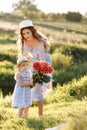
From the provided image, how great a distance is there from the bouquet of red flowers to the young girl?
0.40 feet

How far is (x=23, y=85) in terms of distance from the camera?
791 centimetres

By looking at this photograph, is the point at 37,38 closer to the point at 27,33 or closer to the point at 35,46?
the point at 35,46

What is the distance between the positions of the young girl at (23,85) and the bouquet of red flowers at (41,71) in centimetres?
12

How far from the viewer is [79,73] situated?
53.0ft

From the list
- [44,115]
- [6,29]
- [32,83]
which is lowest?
[6,29]

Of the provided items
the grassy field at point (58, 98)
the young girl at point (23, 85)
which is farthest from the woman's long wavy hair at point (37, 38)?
the grassy field at point (58, 98)

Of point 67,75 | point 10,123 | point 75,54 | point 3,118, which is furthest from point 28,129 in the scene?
point 75,54

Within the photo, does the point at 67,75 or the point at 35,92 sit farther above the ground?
the point at 35,92

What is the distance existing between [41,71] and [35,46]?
0.66 metres

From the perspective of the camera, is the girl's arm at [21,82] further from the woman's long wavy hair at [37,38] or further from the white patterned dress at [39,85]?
the woman's long wavy hair at [37,38]

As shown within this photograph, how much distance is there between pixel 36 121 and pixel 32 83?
652mm

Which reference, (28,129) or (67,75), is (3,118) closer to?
(28,129)

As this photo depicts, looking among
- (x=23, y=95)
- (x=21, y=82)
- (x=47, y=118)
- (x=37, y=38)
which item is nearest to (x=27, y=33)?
(x=37, y=38)

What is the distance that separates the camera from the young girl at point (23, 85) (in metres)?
7.93
